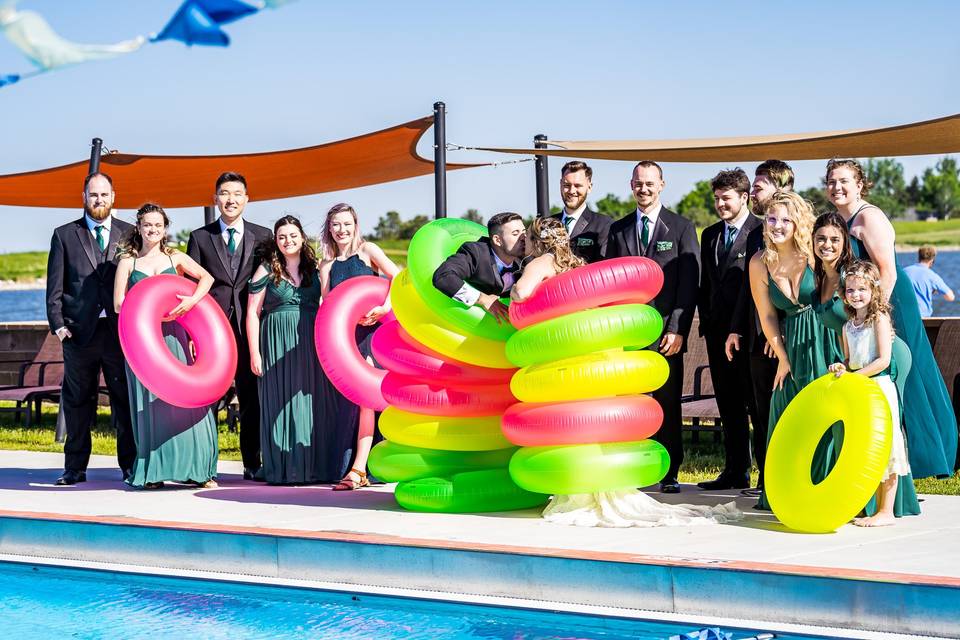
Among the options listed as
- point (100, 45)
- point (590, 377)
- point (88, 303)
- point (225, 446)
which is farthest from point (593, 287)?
point (225, 446)

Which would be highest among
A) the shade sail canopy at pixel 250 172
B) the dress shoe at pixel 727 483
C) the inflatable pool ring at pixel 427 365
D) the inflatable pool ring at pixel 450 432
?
the shade sail canopy at pixel 250 172

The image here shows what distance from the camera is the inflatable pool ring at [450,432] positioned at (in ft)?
19.7

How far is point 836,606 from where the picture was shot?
13.2ft

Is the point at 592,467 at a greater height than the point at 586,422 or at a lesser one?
lesser

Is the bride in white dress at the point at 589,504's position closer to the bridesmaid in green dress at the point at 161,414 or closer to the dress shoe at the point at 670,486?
the dress shoe at the point at 670,486

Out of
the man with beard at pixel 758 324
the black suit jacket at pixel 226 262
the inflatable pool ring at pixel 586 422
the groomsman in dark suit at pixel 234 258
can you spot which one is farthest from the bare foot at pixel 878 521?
the black suit jacket at pixel 226 262

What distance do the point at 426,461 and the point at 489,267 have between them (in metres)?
0.98

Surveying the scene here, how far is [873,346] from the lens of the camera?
208 inches

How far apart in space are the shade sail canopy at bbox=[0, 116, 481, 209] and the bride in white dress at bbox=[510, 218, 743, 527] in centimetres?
330

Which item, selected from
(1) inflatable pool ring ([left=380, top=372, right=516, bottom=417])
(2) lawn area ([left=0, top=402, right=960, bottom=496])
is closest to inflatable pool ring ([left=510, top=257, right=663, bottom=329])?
(1) inflatable pool ring ([left=380, top=372, right=516, bottom=417])

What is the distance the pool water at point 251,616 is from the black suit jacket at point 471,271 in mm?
1550

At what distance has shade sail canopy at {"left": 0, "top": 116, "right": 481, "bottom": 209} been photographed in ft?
31.4

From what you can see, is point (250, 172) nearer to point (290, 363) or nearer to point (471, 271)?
point (290, 363)

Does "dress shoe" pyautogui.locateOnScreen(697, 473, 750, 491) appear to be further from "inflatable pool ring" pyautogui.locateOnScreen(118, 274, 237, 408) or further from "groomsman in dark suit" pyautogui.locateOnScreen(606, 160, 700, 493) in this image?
"inflatable pool ring" pyautogui.locateOnScreen(118, 274, 237, 408)
